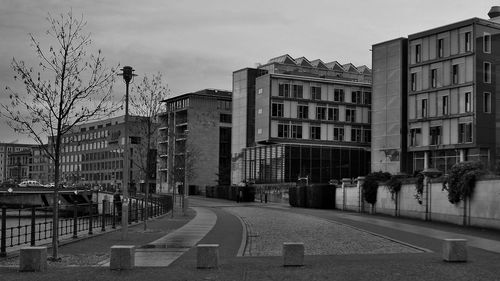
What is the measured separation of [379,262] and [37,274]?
24.6ft

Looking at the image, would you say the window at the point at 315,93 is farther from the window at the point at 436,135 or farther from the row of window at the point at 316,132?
the window at the point at 436,135

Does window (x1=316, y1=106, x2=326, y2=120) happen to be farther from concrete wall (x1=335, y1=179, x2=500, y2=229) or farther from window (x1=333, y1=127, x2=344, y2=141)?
concrete wall (x1=335, y1=179, x2=500, y2=229)

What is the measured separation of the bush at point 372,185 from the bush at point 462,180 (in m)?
12.3

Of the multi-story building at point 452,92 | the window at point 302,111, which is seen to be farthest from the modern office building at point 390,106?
the window at point 302,111

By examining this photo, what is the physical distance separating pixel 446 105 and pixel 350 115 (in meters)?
31.8

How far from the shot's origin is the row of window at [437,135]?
221 feet

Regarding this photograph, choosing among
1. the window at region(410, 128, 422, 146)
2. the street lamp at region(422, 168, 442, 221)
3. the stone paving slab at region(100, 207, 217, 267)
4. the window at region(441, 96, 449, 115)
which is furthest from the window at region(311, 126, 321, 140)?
the stone paving slab at region(100, 207, 217, 267)

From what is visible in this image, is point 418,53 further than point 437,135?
Yes

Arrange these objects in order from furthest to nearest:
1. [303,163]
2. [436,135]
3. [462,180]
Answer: [303,163] → [436,135] → [462,180]

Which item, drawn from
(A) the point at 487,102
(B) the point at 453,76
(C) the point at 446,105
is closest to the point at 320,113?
(C) the point at 446,105

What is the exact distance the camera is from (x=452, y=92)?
230 ft

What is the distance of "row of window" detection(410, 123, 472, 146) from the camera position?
2655 inches

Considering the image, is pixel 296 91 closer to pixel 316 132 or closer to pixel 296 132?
pixel 296 132

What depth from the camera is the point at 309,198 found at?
55.9 meters
